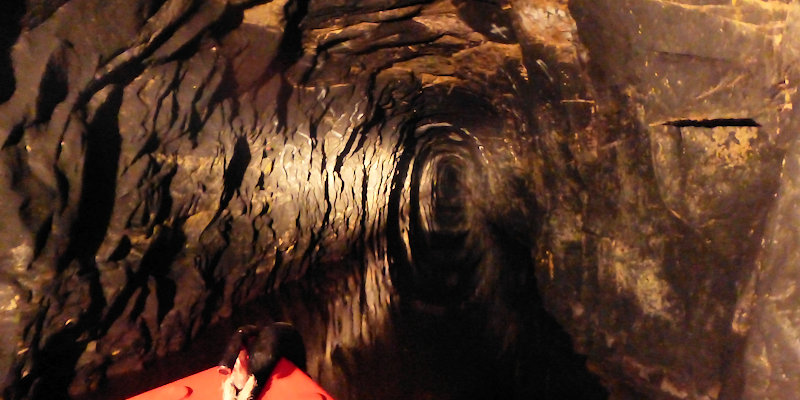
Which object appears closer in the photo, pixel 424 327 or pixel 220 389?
pixel 220 389

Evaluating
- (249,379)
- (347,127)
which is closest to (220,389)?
(249,379)

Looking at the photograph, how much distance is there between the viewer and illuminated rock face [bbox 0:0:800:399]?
89.5 inches

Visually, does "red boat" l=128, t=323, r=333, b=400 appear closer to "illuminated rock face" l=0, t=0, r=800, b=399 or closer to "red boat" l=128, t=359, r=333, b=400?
"red boat" l=128, t=359, r=333, b=400

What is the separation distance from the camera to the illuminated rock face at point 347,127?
227 cm

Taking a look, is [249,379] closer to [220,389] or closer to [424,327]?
[220,389]

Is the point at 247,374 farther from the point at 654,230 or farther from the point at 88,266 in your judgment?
the point at 654,230

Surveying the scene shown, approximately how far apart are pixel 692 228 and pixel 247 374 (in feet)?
7.96

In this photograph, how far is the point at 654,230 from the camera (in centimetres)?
293

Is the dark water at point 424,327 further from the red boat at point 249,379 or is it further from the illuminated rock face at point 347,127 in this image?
the red boat at point 249,379

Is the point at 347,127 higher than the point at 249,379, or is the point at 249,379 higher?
the point at 249,379

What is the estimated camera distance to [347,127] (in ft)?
18.7

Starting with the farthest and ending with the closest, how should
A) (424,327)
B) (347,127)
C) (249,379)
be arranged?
(347,127)
(424,327)
(249,379)

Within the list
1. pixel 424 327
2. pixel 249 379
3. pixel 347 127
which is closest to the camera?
pixel 249 379

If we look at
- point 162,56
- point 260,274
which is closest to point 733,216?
point 162,56
